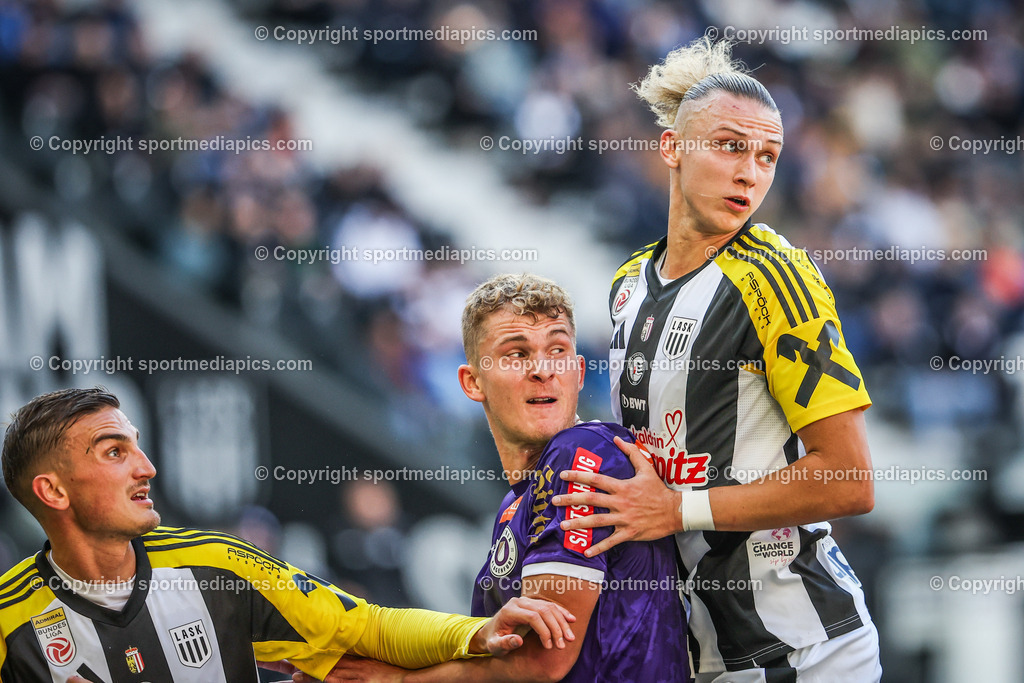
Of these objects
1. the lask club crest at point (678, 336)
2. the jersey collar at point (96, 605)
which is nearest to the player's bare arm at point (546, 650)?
the lask club crest at point (678, 336)

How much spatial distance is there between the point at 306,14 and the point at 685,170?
7.00 meters

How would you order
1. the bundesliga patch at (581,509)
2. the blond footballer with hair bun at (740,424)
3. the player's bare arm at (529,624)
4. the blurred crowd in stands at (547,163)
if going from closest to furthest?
the player's bare arm at (529,624) < the bundesliga patch at (581,509) < the blond footballer with hair bun at (740,424) < the blurred crowd in stands at (547,163)

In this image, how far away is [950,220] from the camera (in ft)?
31.3

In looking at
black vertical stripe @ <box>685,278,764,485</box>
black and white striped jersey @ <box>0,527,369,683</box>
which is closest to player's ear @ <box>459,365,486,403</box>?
black vertical stripe @ <box>685,278,764,485</box>

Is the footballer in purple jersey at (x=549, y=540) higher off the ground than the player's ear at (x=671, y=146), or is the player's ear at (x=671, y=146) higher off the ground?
the player's ear at (x=671, y=146)

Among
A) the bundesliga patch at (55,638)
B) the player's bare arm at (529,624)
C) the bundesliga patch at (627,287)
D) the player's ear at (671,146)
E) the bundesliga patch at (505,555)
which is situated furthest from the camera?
the bundesliga patch at (627,287)

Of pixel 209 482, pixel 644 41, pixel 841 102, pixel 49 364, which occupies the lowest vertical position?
pixel 209 482

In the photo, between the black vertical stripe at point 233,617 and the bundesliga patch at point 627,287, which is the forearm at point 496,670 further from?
A: the bundesliga patch at point 627,287

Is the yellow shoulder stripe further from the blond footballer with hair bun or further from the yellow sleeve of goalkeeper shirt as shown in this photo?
the yellow sleeve of goalkeeper shirt

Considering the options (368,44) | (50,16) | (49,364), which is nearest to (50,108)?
(50,16)

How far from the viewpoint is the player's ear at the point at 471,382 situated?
3467 millimetres

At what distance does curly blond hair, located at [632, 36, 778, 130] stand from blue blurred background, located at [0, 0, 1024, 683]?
178 inches

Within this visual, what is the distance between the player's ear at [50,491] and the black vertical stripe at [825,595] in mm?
2406

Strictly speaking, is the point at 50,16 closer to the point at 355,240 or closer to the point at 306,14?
the point at 306,14
